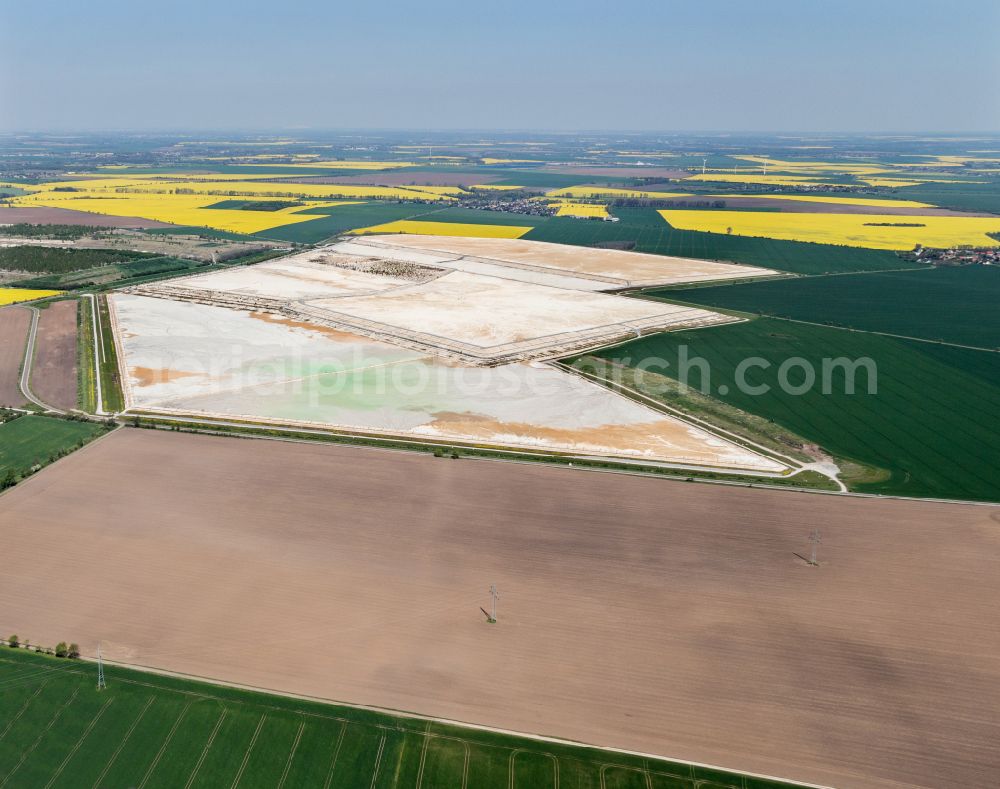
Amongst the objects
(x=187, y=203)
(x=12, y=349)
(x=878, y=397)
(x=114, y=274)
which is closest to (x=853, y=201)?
(x=878, y=397)

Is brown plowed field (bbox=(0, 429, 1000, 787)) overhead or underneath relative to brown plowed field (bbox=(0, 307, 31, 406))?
underneath

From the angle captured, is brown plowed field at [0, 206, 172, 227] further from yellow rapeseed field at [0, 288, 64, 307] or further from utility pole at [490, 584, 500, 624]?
utility pole at [490, 584, 500, 624]

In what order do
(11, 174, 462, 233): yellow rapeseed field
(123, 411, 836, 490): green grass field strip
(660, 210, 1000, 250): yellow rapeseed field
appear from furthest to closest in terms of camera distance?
(11, 174, 462, 233): yellow rapeseed field, (660, 210, 1000, 250): yellow rapeseed field, (123, 411, 836, 490): green grass field strip

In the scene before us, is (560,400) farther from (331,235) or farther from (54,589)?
(331,235)

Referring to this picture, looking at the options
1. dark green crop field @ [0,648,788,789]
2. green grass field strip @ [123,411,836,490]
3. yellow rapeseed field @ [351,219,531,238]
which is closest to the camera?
dark green crop field @ [0,648,788,789]

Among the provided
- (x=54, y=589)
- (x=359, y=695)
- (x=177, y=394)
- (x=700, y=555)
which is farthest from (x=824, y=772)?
(x=177, y=394)

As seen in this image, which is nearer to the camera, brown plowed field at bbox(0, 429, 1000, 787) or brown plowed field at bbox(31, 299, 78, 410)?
brown plowed field at bbox(0, 429, 1000, 787)

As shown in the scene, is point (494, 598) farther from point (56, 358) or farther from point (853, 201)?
point (853, 201)

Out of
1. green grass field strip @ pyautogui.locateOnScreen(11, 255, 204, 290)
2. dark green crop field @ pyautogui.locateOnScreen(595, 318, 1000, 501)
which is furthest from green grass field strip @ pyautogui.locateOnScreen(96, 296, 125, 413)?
dark green crop field @ pyautogui.locateOnScreen(595, 318, 1000, 501)
